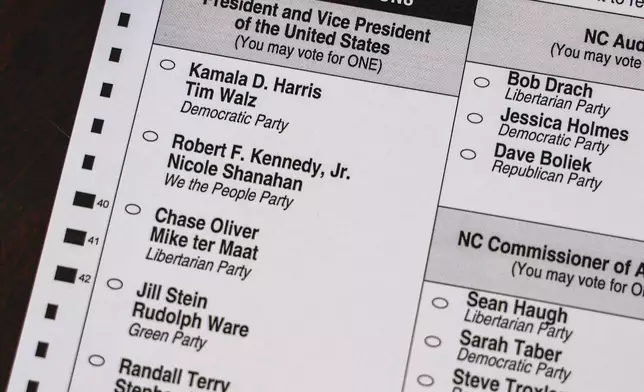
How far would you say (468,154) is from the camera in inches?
29.5

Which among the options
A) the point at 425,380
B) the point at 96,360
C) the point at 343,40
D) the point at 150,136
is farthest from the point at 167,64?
the point at 425,380

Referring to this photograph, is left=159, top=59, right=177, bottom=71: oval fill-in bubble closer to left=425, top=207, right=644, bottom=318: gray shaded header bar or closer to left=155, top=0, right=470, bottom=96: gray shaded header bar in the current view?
left=155, top=0, right=470, bottom=96: gray shaded header bar

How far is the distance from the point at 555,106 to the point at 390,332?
0.93 feet

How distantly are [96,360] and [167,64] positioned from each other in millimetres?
308

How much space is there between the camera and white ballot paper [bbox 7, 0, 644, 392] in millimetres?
718

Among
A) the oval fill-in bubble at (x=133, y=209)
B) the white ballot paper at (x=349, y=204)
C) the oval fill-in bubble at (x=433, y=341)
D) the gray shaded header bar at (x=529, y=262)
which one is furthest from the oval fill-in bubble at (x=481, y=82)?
the oval fill-in bubble at (x=133, y=209)

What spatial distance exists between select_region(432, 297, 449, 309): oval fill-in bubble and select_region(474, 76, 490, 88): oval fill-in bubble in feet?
0.73

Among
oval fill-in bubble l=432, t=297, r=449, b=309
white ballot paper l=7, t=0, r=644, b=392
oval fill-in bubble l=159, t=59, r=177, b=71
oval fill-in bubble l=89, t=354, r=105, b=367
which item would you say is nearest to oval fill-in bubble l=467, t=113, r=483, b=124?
white ballot paper l=7, t=0, r=644, b=392

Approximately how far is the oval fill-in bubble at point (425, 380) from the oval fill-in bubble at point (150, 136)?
358 mm

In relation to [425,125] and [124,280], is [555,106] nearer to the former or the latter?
[425,125]

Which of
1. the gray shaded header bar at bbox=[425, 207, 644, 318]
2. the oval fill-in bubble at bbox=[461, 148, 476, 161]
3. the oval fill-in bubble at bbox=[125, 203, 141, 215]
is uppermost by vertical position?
the oval fill-in bubble at bbox=[461, 148, 476, 161]

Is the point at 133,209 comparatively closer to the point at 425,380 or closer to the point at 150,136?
the point at 150,136

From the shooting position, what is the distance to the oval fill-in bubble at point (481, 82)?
76 cm

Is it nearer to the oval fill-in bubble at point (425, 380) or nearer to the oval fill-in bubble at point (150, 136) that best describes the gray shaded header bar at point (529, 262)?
the oval fill-in bubble at point (425, 380)
